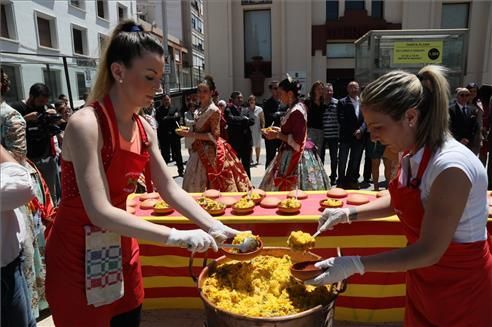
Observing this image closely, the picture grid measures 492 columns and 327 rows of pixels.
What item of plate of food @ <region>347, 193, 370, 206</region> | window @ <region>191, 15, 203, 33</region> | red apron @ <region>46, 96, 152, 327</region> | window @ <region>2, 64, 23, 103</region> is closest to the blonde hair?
red apron @ <region>46, 96, 152, 327</region>

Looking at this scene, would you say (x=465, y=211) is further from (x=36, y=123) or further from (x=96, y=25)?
(x=96, y=25)

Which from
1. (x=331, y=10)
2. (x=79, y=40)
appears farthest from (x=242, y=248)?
(x=79, y=40)

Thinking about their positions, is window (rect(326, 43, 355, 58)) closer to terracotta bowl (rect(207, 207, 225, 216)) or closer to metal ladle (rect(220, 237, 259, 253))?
terracotta bowl (rect(207, 207, 225, 216))

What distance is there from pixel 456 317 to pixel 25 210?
2432mm

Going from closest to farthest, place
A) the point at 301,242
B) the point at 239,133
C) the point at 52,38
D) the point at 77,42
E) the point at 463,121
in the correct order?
the point at 301,242 → the point at 463,121 → the point at 239,133 → the point at 52,38 → the point at 77,42

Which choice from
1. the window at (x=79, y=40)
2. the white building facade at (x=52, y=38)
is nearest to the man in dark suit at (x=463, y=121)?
the white building facade at (x=52, y=38)

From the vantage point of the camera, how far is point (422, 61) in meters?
8.34

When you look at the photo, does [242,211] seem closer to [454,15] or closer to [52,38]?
[454,15]

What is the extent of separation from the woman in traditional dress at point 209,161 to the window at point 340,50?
47.0 feet

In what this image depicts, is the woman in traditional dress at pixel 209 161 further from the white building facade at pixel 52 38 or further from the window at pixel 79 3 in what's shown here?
the window at pixel 79 3

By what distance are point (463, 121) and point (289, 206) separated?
4157 millimetres

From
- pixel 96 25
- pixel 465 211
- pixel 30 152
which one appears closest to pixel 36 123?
pixel 30 152

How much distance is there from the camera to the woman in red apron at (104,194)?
1.31m

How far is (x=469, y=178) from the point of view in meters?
1.19
